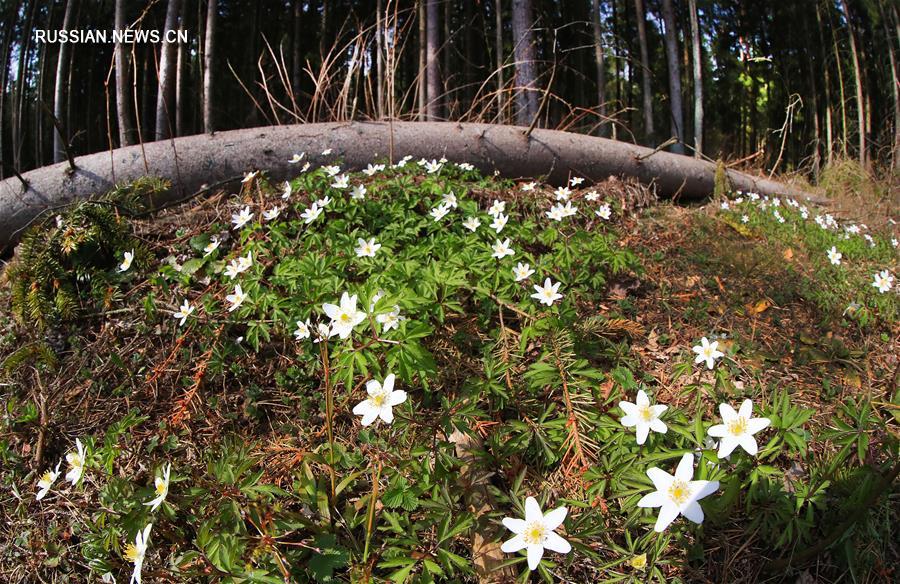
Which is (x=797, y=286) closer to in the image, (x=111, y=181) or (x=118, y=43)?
(x=111, y=181)

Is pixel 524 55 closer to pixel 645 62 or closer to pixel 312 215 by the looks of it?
pixel 312 215

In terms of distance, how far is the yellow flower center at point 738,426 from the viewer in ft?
4.21

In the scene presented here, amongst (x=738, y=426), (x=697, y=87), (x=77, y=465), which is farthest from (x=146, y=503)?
(x=697, y=87)

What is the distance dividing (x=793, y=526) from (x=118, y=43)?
6.22 m

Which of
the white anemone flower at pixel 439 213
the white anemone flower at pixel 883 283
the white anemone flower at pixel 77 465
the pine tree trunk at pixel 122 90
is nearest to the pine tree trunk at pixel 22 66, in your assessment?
the pine tree trunk at pixel 122 90

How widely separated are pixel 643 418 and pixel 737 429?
0.79ft

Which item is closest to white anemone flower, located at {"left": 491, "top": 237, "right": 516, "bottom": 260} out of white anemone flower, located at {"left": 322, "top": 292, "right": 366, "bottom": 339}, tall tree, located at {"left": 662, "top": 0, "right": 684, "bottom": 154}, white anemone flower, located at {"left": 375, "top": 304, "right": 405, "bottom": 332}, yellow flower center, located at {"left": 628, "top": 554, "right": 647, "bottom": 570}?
white anemone flower, located at {"left": 375, "top": 304, "right": 405, "bottom": 332}

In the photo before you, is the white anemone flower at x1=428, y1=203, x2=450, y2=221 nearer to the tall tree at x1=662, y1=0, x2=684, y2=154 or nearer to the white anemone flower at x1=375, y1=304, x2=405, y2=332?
the white anemone flower at x1=375, y1=304, x2=405, y2=332

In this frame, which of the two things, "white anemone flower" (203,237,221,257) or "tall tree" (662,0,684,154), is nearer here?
"white anemone flower" (203,237,221,257)

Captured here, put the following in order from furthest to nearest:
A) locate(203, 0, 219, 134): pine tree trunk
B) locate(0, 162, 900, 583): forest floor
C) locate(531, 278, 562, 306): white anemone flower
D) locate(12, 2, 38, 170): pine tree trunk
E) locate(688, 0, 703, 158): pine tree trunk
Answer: locate(12, 2, 38, 170): pine tree trunk, locate(688, 0, 703, 158): pine tree trunk, locate(203, 0, 219, 134): pine tree trunk, locate(531, 278, 562, 306): white anemone flower, locate(0, 162, 900, 583): forest floor

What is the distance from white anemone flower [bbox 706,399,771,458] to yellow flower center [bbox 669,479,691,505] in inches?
5.3

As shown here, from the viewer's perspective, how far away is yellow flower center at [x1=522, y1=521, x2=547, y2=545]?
124 cm

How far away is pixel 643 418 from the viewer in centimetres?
142

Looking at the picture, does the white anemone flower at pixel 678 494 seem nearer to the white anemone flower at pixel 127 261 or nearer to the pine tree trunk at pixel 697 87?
the white anemone flower at pixel 127 261
